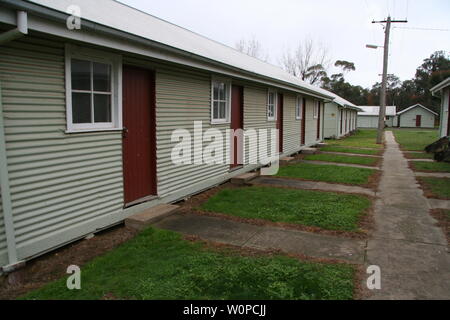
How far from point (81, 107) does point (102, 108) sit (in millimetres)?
426

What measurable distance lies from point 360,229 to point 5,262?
15.5 ft

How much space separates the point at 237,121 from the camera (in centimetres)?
988

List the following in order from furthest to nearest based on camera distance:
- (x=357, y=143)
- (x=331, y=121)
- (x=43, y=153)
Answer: (x=331, y=121) < (x=357, y=143) < (x=43, y=153)

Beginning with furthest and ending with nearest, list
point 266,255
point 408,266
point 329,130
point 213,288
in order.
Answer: point 329,130
point 266,255
point 408,266
point 213,288

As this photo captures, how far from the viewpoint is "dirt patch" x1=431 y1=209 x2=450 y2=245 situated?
17.9 feet

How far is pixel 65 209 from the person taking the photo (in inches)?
178

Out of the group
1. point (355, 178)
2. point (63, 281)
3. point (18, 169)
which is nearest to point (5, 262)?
point (63, 281)

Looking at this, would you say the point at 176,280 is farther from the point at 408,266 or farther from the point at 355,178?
the point at 355,178

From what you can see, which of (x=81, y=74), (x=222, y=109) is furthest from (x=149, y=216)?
(x=222, y=109)

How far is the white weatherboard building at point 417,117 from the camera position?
6425cm

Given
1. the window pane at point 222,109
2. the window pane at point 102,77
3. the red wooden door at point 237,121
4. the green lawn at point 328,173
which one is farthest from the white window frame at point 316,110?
the window pane at point 102,77

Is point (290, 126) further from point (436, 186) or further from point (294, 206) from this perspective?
point (294, 206)

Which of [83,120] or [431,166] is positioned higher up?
[83,120]
